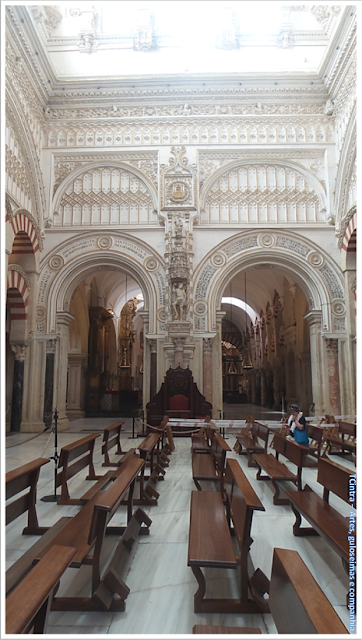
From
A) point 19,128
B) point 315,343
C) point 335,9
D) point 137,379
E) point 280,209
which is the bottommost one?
point 137,379

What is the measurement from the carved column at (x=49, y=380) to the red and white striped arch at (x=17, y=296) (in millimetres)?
1017

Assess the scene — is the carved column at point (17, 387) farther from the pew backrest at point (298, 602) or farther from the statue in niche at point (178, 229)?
the pew backrest at point (298, 602)

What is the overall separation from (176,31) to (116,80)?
2112 millimetres

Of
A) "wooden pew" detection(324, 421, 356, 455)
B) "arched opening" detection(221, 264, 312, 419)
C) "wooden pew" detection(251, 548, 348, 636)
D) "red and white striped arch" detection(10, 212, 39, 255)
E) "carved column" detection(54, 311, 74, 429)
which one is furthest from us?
"arched opening" detection(221, 264, 312, 419)

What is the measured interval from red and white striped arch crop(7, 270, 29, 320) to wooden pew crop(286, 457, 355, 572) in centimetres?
844

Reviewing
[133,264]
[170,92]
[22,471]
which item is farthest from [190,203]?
[22,471]

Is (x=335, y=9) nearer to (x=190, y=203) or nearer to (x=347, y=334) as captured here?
(x=190, y=203)

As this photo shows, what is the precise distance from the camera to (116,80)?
10.8m

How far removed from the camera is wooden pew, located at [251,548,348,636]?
1185mm

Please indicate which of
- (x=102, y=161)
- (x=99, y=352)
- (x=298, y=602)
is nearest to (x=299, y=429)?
(x=298, y=602)

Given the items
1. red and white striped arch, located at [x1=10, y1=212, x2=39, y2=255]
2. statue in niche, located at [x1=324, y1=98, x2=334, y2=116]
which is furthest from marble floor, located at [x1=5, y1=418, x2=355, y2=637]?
statue in niche, located at [x1=324, y1=98, x2=334, y2=116]

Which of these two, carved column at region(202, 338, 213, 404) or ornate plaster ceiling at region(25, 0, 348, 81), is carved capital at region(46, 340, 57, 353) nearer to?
carved column at region(202, 338, 213, 404)

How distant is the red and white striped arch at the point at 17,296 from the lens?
31.8 ft

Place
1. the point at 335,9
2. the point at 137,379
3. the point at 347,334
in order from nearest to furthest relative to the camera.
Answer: the point at 335,9 → the point at 347,334 → the point at 137,379
